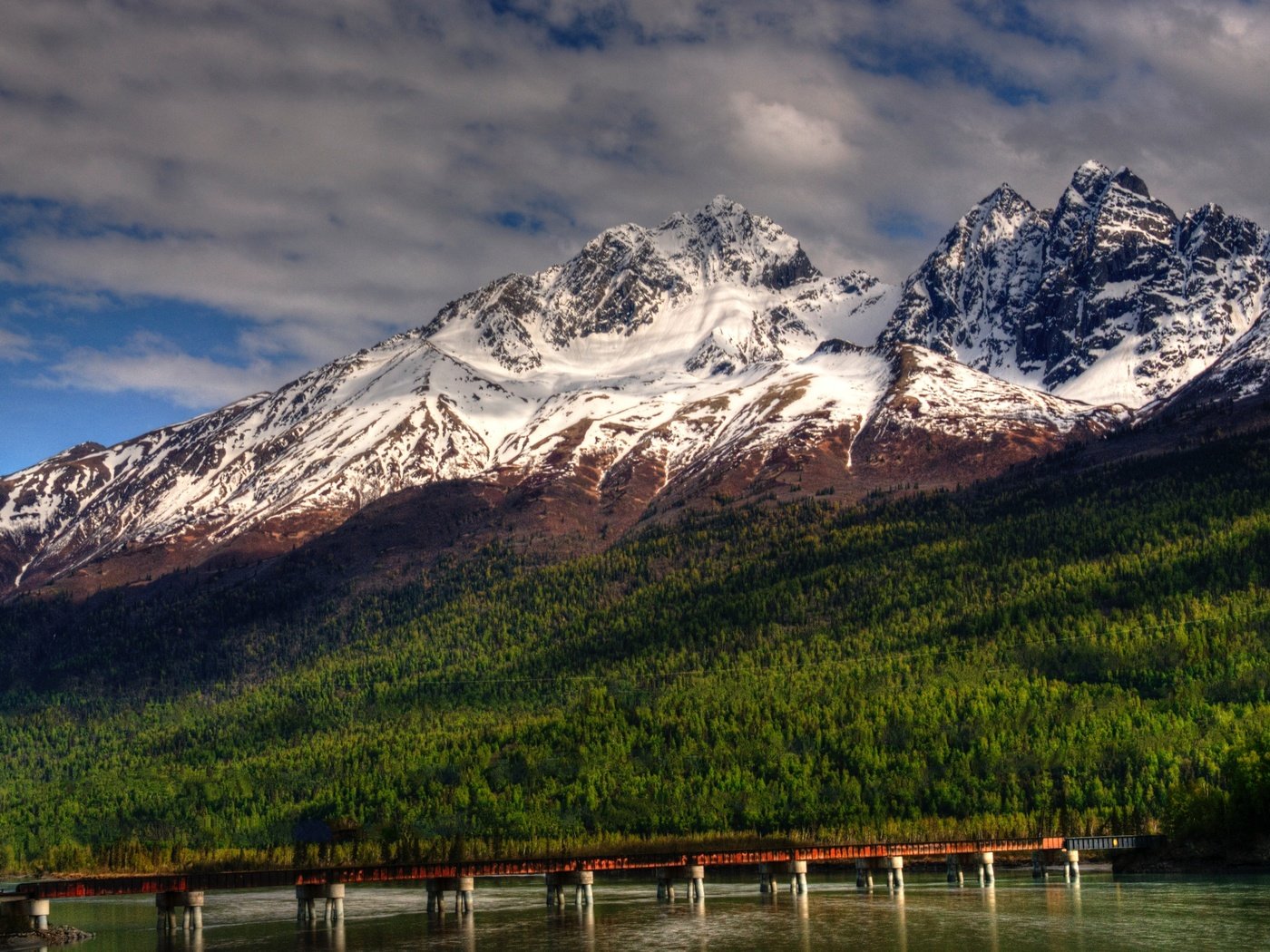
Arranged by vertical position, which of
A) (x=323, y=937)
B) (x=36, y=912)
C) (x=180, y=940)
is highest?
(x=36, y=912)

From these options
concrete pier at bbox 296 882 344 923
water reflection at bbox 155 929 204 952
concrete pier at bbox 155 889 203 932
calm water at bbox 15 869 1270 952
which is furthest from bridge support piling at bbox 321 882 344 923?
water reflection at bbox 155 929 204 952

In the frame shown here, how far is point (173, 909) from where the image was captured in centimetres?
18975

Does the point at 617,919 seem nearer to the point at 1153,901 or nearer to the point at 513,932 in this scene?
the point at 513,932

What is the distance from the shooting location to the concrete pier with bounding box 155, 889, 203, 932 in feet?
614

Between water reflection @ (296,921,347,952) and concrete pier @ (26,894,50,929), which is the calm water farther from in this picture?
concrete pier @ (26,894,50,929)

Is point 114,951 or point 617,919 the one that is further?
point 617,919

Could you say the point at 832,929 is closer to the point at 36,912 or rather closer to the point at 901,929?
the point at 901,929

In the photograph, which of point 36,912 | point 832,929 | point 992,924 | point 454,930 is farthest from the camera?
point 454,930

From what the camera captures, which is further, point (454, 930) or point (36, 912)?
point (454, 930)

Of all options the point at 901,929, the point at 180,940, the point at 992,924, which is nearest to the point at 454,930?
the point at 180,940

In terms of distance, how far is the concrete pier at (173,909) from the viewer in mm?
187000

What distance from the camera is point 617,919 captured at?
626ft

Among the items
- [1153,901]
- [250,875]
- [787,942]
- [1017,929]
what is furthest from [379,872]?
[1153,901]

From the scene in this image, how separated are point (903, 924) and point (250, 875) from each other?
71955mm
